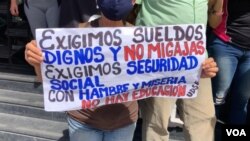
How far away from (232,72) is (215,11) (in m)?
0.50

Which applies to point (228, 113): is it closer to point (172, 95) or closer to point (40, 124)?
point (172, 95)

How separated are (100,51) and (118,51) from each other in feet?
0.35

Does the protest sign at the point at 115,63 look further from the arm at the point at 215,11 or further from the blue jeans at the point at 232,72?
the blue jeans at the point at 232,72

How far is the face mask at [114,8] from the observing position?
2.17 m

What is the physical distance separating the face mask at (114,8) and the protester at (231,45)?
84 cm

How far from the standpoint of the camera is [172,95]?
8.42 ft

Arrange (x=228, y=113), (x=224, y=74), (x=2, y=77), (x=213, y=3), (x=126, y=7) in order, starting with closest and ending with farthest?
1. (x=126, y=7)
2. (x=213, y=3)
3. (x=224, y=74)
4. (x=228, y=113)
5. (x=2, y=77)

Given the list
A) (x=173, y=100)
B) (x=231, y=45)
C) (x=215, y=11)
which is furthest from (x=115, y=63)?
(x=231, y=45)

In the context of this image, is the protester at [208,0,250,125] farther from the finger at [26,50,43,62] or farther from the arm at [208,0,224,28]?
the finger at [26,50,43,62]

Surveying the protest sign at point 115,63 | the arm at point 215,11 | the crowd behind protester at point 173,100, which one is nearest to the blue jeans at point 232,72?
the crowd behind protester at point 173,100

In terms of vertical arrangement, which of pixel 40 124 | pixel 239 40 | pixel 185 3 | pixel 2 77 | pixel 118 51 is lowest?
pixel 40 124

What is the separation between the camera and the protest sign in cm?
228

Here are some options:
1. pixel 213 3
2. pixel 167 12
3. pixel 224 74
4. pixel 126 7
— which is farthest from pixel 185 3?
pixel 224 74

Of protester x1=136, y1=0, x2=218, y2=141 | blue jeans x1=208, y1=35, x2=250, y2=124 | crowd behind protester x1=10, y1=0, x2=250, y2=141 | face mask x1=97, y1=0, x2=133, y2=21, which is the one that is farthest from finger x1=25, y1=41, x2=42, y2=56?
blue jeans x1=208, y1=35, x2=250, y2=124
